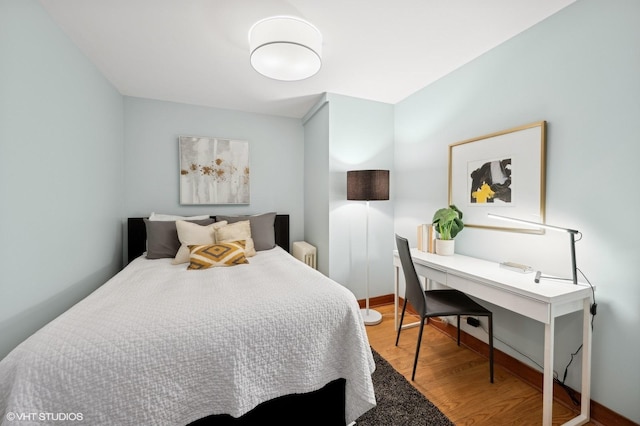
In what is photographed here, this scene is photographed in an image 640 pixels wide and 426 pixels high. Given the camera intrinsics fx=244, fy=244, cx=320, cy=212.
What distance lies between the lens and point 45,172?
4.89 ft

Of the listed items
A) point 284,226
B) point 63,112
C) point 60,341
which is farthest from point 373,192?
point 63,112

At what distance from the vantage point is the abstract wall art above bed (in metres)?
2.89

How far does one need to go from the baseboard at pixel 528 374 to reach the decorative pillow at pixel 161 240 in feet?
8.95

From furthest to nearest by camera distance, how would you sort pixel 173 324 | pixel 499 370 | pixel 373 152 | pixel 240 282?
pixel 373 152 < pixel 499 370 < pixel 240 282 < pixel 173 324

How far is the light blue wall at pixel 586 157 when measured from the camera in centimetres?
129

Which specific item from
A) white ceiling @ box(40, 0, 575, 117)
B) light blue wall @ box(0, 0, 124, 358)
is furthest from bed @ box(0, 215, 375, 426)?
white ceiling @ box(40, 0, 575, 117)

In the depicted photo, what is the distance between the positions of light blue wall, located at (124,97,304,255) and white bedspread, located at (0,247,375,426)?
5.08ft

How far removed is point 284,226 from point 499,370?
251 cm

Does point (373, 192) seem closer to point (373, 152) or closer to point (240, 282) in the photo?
point (373, 152)

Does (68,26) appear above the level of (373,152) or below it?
above

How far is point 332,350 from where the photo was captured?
4.42ft

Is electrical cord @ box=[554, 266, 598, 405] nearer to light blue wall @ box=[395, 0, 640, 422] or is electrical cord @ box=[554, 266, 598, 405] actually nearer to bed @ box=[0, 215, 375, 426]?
light blue wall @ box=[395, 0, 640, 422]

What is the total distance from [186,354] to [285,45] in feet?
5.84

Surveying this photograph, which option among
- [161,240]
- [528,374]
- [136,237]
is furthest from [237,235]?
[528,374]
